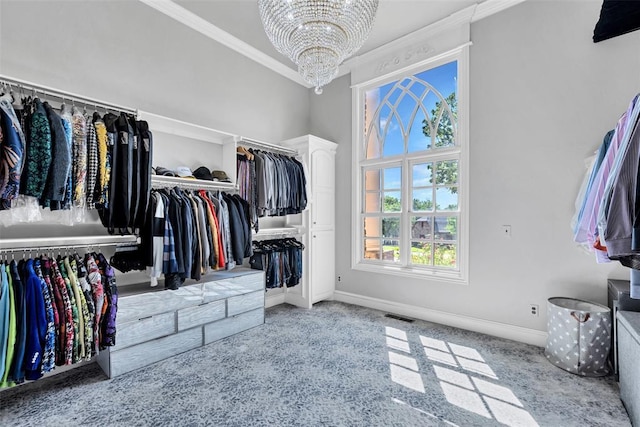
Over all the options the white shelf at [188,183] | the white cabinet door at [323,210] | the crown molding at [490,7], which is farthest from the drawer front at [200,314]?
the crown molding at [490,7]

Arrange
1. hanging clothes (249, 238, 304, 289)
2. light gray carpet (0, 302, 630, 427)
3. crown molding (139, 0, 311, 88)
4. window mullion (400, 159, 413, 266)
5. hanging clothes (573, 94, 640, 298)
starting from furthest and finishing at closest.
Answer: window mullion (400, 159, 413, 266) → hanging clothes (249, 238, 304, 289) → crown molding (139, 0, 311, 88) → light gray carpet (0, 302, 630, 427) → hanging clothes (573, 94, 640, 298)

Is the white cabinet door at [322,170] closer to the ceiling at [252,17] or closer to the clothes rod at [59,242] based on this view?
the ceiling at [252,17]

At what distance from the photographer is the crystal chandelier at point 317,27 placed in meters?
1.57

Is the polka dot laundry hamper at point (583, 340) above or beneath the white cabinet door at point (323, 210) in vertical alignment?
beneath

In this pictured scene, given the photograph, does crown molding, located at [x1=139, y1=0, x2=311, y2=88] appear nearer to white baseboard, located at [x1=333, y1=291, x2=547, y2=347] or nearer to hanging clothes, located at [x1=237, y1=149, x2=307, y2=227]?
hanging clothes, located at [x1=237, y1=149, x2=307, y2=227]

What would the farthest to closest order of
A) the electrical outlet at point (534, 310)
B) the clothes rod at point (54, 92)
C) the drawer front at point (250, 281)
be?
the drawer front at point (250, 281) → the electrical outlet at point (534, 310) → the clothes rod at point (54, 92)

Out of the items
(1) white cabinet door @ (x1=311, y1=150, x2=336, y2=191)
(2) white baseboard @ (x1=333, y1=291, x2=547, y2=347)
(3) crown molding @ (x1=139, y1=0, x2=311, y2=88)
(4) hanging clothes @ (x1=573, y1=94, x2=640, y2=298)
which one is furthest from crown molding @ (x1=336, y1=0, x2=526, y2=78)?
(2) white baseboard @ (x1=333, y1=291, x2=547, y2=347)

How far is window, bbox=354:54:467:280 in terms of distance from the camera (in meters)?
3.16

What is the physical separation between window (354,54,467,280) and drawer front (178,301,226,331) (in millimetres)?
1823

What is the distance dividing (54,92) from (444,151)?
133 inches

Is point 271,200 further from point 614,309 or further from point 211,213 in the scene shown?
point 614,309

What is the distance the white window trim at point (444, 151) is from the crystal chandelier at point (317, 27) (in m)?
1.75

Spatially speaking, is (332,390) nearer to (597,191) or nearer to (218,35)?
(597,191)

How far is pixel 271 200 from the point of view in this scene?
3.24 m
